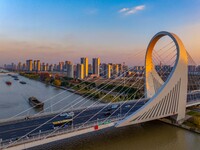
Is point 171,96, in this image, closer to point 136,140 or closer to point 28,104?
point 136,140

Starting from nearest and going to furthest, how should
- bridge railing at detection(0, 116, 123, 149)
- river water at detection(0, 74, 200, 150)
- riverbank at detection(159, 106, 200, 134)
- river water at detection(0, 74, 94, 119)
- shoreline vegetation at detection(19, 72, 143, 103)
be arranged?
bridge railing at detection(0, 116, 123, 149)
river water at detection(0, 74, 200, 150)
riverbank at detection(159, 106, 200, 134)
river water at detection(0, 74, 94, 119)
shoreline vegetation at detection(19, 72, 143, 103)

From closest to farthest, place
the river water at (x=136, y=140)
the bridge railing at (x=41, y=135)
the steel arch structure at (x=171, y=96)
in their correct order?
1. the bridge railing at (x=41, y=135)
2. the river water at (x=136, y=140)
3. the steel arch structure at (x=171, y=96)

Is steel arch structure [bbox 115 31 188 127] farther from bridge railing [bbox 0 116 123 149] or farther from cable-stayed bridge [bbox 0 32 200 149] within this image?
bridge railing [bbox 0 116 123 149]

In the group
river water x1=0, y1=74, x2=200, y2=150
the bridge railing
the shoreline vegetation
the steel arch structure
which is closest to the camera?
the bridge railing

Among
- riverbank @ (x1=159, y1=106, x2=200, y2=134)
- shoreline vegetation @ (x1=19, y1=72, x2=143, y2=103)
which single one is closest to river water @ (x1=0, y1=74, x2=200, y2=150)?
riverbank @ (x1=159, y1=106, x2=200, y2=134)

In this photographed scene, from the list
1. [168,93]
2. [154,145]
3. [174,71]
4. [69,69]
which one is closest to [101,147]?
[154,145]

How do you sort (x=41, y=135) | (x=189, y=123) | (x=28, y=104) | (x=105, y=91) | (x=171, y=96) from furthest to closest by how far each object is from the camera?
(x=105, y=91) < (x=28, y=104) < (x=189, y=123) < (x=171, y=96) < (x=41, y=135)

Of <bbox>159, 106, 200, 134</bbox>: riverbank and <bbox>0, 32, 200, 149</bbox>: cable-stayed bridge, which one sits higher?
<bbox>0, 32, 200, 149</bbox>: cable-stayed bridge

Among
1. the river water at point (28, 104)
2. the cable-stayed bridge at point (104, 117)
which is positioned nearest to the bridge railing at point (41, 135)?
the cable-stayed bridge at point (104, 117)

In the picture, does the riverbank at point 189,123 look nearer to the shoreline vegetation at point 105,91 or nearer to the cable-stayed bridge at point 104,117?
the cable-stayed bridge at point 104,117

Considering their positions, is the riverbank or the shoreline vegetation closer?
the riverbank

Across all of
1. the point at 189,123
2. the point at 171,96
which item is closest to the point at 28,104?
the point at 171,96

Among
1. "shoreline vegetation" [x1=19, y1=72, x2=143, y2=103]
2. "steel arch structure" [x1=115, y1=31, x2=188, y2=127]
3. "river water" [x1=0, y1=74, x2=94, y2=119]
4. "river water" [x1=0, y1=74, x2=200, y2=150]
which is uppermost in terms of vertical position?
"steel arch structure" [x1=115, y1=31, x2=188, y2=127]
